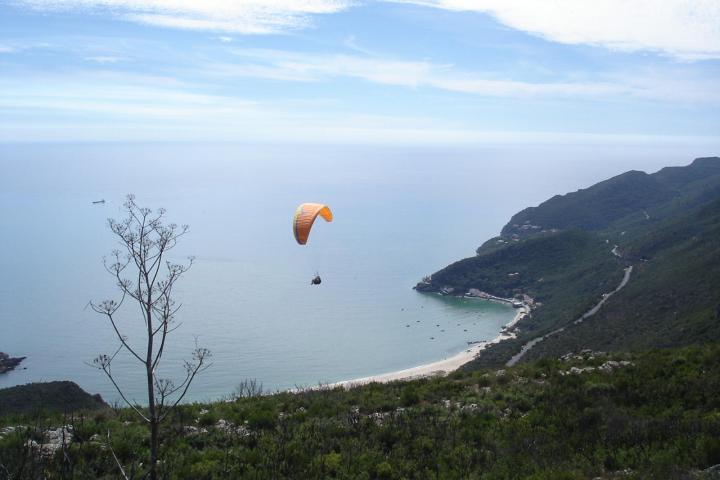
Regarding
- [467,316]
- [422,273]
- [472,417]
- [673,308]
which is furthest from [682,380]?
[422,273]

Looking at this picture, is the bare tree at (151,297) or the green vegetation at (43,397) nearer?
the bare tree at (151,297)

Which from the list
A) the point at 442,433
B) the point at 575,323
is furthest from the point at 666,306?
the point at 442,433

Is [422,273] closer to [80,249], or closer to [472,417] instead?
[80,249]

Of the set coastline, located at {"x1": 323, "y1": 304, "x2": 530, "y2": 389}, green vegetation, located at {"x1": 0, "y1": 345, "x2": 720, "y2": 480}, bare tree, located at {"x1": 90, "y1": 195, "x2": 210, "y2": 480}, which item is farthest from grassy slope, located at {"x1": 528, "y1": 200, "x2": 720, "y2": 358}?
bare tree, located at {"x1": 90, "y1": 195, "x2": 210, "y2": 480}

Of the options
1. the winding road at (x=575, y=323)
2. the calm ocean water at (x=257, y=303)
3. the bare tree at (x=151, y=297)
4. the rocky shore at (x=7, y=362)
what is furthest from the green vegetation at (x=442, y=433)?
the rocky shore at (x=7, y=362)

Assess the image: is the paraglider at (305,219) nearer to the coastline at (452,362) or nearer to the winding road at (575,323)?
the winding road at (575,323)

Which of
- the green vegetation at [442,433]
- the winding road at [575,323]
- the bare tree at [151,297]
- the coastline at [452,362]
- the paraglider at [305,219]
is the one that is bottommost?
the coastline at [452,362]
